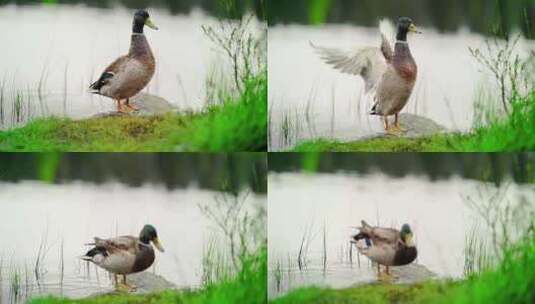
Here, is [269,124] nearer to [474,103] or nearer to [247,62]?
[247,62]

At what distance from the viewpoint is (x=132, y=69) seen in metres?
2.62

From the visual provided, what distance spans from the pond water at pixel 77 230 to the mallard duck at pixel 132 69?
0.30 metres

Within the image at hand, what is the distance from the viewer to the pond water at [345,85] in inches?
104

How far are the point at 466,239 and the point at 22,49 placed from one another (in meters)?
1.48

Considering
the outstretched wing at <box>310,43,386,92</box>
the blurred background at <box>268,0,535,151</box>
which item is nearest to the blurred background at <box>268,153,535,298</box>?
the blurred background at <box>268,0,535,151</box>

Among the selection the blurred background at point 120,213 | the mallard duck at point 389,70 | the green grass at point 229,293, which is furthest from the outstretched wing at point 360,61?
the green grass at point 229,293

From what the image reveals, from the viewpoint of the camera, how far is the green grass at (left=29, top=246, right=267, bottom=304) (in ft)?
8.51

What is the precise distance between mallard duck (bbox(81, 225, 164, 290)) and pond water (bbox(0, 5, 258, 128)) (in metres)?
0.40

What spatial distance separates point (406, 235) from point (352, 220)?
0.17 m

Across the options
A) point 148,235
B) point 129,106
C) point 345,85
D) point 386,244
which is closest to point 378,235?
point 386,244

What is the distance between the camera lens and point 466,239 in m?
2.67

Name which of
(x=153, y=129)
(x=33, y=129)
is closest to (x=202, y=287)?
(x=153, y=129)

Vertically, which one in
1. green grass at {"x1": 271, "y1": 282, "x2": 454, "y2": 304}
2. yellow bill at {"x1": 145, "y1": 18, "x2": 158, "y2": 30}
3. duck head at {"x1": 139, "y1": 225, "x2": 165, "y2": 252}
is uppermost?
yellow bill at {"x1": 145, "y1": 18, "x2": 158, "y2": 30}

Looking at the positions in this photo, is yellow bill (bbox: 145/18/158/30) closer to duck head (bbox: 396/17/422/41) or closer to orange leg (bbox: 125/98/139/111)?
orange leg (bbox: 125/98/139/111)
